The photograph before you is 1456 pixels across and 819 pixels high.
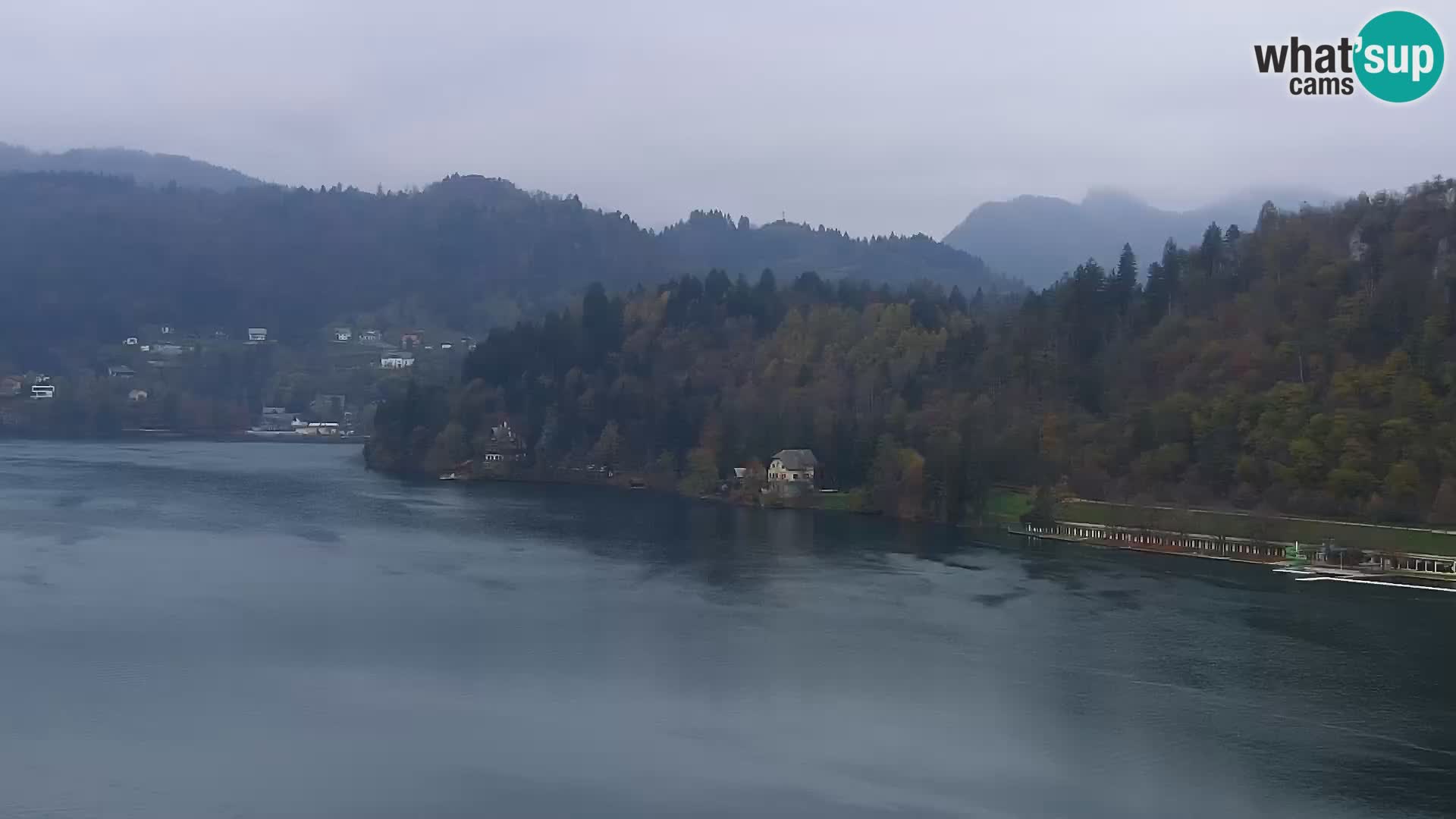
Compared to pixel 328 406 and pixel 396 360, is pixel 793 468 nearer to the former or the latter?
pixel 328 406

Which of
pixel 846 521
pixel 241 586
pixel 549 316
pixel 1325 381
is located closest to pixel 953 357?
pixel 846 521

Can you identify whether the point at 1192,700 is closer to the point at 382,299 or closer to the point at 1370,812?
the point at 1370,812

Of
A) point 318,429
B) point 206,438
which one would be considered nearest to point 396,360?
point 318,429

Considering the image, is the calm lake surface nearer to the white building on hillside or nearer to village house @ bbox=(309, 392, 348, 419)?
village house @ bbox=(309, 392, 348, 419)

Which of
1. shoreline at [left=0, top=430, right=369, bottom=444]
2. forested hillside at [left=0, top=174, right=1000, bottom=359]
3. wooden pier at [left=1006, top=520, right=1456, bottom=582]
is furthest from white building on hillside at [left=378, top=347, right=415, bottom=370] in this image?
wooden pier at [left=1006, top=520, right=1456, bottom=582]

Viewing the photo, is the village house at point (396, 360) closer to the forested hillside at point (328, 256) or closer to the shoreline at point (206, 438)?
the forested hillside at point (328, 256)
